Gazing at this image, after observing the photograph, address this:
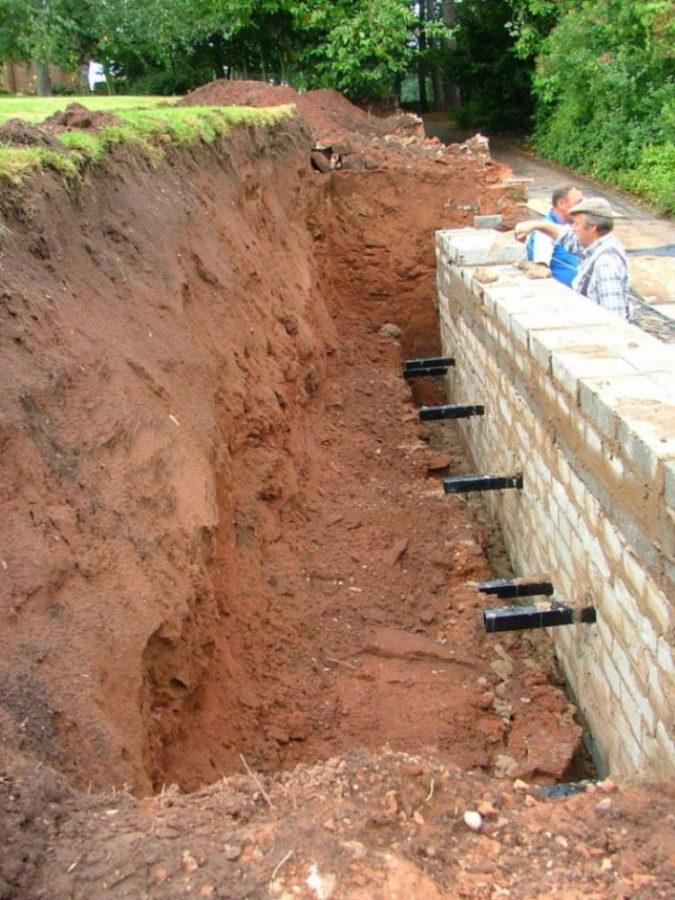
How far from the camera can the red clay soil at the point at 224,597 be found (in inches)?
100

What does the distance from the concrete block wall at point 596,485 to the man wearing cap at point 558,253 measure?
0.36m

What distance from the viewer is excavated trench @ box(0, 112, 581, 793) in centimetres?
345

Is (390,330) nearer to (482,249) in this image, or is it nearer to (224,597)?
(482,249)

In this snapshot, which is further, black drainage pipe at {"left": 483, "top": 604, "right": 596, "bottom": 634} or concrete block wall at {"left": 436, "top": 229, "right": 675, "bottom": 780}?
black drainage pipe at {"left": 483, "top": 604, "right": 596, "bottom": 634}

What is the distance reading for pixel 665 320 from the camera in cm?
898

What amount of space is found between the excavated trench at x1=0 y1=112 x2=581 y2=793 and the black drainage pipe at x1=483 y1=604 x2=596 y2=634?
0.55 m

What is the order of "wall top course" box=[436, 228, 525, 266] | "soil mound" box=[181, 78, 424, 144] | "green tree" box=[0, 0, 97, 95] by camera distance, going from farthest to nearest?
1. "green tree" box=[0, 0, 97, 95]
2. "soil mound" box=[181, 78, 424, 144]
3. "wall top course" box=[436, 228, 525, 266]

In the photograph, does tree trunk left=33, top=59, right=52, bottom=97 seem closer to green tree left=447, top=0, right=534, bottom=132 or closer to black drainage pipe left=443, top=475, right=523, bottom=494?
green tree left=447, top=0, right=534, bottom=132

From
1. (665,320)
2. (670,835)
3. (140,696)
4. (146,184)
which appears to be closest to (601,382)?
(670,835)

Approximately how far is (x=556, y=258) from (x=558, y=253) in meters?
0.04

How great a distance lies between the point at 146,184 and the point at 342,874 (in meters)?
4.93

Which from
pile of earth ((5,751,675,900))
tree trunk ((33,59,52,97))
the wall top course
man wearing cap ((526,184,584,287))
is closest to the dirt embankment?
pile of earth ((5,751,675,900))

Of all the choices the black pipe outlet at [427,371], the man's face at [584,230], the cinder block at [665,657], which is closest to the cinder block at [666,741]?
the cinder block at [665,657]

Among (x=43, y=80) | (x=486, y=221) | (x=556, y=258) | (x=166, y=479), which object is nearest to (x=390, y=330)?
(x=486, y=221)
